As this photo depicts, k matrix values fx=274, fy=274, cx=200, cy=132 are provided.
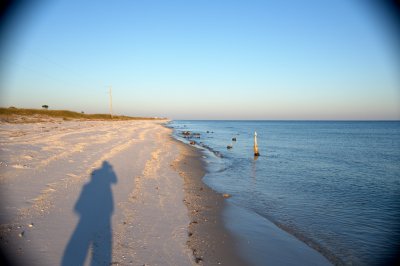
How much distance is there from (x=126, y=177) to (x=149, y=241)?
21.4 feet

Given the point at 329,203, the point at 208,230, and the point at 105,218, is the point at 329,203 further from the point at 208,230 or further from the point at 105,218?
the point at 105,218

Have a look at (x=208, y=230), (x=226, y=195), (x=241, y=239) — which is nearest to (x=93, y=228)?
(x=208, y=230)

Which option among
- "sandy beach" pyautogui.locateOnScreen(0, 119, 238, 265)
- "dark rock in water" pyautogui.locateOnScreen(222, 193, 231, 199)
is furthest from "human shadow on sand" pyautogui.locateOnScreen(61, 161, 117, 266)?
"dark rock in water" pyautogui.locateOnScreen(222, 193, 231, 199)

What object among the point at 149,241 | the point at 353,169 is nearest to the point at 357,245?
the point at 149,241

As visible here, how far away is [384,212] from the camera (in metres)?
10.1

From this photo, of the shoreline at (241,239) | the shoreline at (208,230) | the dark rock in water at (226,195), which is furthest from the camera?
the dark rock in water at (226,195)

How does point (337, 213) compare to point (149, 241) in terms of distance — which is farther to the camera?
point (337, 213)

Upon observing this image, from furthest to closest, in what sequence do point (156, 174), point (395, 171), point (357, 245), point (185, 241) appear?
point (395, 171)
point (156, 174)
point (357, 245)
point (185, 241)

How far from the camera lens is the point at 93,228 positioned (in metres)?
6.35

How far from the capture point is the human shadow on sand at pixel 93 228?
16.6 feet

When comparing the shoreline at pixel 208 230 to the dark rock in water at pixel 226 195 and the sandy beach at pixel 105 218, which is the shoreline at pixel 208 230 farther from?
the dark rock in water at pixel 226 195

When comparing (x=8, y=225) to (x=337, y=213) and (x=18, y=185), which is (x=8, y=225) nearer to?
(x=18, y=185)

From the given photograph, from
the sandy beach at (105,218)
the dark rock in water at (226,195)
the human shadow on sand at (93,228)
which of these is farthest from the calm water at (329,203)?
the human shadow on sand at (93,228)

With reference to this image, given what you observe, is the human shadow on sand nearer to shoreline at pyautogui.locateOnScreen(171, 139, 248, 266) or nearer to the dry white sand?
the dry white sand
